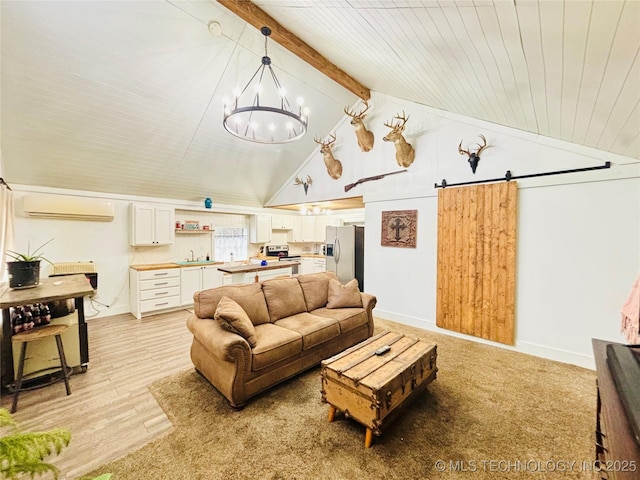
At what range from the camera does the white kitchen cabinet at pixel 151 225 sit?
15.8ft

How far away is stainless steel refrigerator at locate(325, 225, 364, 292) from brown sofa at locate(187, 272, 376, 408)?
81.6 inches

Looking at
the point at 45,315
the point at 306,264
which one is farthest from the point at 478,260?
the point at 45,315

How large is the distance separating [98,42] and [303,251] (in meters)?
6.34

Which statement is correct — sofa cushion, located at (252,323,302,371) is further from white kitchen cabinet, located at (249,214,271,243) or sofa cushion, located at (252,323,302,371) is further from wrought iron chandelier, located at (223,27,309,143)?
white kitchen cabinet, located at (249,214,271,243)

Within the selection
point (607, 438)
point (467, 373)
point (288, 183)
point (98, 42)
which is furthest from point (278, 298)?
point (288, 183)

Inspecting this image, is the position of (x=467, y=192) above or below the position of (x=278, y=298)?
above

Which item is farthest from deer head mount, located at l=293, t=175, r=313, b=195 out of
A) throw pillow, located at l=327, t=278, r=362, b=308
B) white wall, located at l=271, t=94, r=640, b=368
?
throw pillow, located at l=327, t=278, r=362, b=308

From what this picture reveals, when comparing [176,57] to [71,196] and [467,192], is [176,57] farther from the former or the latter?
[467,192]

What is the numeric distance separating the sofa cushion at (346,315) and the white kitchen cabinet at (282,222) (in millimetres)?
4190

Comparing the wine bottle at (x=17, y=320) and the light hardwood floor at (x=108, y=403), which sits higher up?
the wine bottle at (x=17, y=320)

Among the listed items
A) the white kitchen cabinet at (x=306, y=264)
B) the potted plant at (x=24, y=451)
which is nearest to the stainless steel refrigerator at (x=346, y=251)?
the white kitchen cabinet at (x=306, y=264)

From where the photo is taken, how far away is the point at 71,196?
435 cm

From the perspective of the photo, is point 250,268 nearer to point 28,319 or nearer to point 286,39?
point 28,319

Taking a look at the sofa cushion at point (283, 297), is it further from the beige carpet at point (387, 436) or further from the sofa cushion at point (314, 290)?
the beige carpet at point (387, 436)
